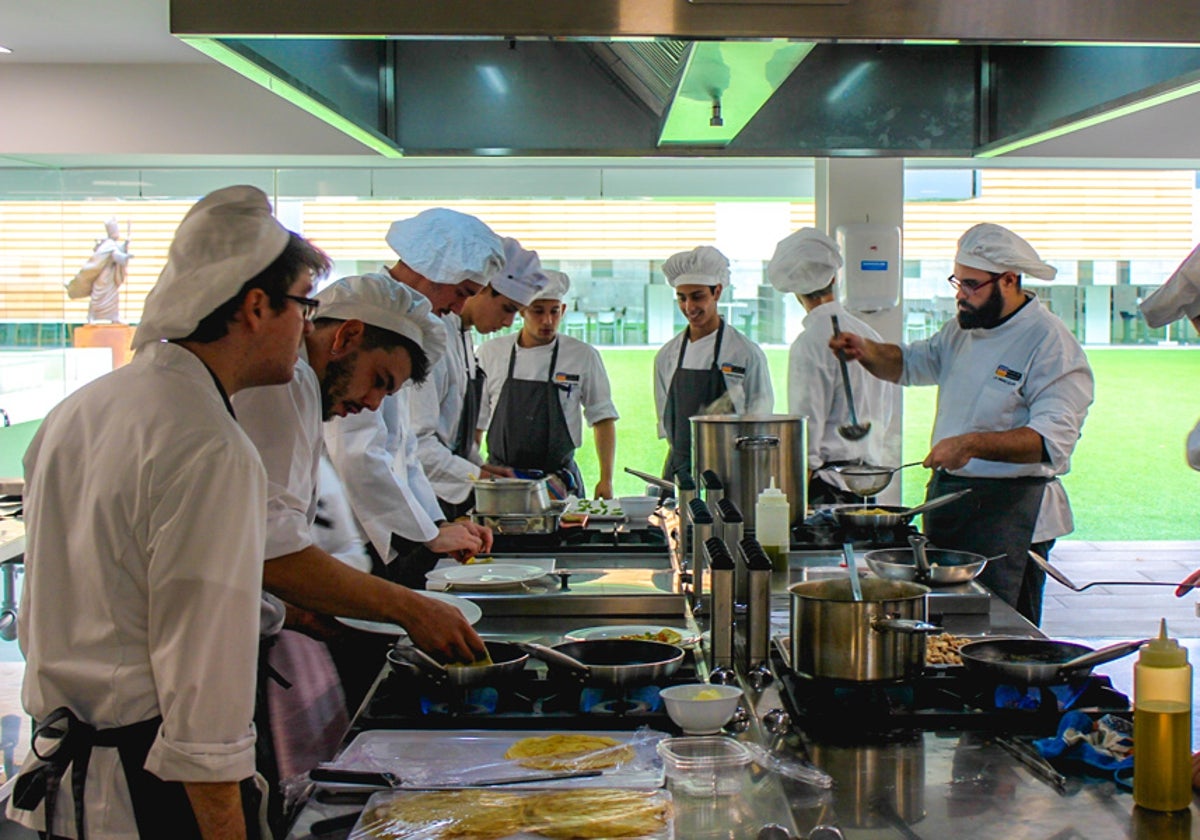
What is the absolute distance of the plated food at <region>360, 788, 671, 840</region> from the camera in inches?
51.3

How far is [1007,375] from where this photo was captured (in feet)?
11.9

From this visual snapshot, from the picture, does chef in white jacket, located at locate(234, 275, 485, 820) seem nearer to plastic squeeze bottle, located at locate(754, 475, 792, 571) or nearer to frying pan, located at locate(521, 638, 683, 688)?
frying pan, located at locate(521, 638, 683, 688)

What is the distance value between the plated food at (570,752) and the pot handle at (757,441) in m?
1.41

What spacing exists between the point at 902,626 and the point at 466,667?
627 millimetres

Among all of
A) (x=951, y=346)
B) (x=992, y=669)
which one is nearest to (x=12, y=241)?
(x=951, y=346)

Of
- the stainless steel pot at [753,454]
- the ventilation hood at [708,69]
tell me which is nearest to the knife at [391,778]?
the ventilation hood at [708,69]

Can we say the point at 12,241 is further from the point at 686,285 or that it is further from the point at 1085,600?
the point at 1085,600

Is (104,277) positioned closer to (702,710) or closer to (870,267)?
(870,267)

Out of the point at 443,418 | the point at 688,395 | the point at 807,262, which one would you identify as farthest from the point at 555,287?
the point at 443,418

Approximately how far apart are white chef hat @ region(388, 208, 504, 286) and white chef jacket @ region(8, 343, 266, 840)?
1962 millimetres

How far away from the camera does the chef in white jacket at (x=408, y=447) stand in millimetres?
2920

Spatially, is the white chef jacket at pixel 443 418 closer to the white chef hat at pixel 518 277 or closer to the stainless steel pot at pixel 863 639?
the white chef hat at pixel 518 277

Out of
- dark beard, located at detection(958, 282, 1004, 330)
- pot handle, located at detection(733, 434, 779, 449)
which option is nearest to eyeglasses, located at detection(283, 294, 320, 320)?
pot handle, located at detection(733, 434, 779, 449)

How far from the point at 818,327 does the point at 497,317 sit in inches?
50.4
